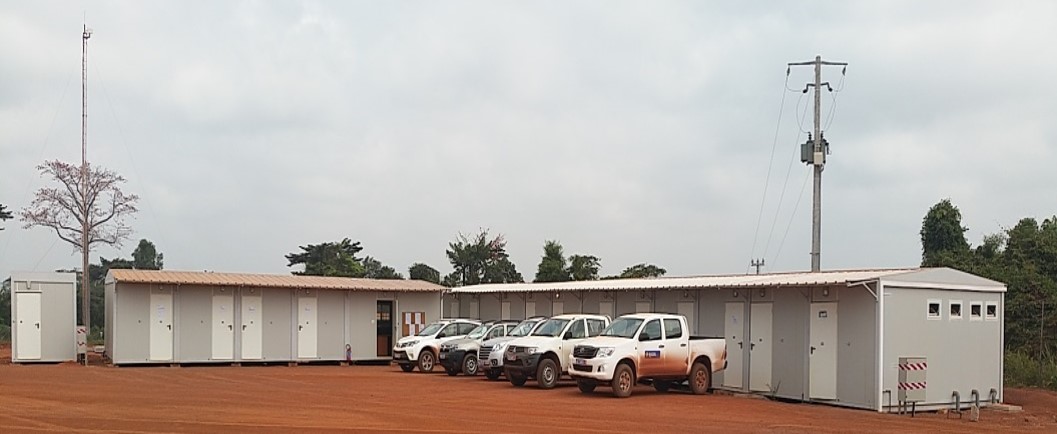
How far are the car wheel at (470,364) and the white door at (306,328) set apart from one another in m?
8.28

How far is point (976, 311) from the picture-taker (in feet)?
74.4

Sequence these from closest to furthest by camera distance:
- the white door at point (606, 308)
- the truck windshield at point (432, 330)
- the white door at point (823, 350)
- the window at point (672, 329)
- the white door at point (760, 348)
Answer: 1. the white door at point (823, 350)
2. the window at point (672, 329)
3. the white door at point (760, 348)
4. the white door at point (606, 308)
5. the truck windshield at point (432, 330)

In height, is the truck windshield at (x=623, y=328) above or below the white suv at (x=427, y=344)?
above

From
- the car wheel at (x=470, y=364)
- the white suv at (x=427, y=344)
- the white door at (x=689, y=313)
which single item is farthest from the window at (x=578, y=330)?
the white suv at (x=427, y=344)

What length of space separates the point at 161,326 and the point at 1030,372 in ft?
80.8

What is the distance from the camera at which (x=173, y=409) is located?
663 inches

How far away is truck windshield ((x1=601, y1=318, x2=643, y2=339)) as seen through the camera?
888 inches

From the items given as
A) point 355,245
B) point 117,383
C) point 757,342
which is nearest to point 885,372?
point 757,342

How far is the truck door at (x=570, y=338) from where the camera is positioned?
24.3 m

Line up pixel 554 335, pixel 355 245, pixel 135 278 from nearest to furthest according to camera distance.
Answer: pixel 554 335 → pixel 135 278 → pixel 355 245

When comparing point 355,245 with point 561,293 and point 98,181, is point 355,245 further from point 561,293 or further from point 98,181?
point 561,293

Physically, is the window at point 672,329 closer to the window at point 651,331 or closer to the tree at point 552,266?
the window at point 651,331

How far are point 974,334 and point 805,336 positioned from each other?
3645 millimetres

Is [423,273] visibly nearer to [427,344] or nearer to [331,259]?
[331,259]
